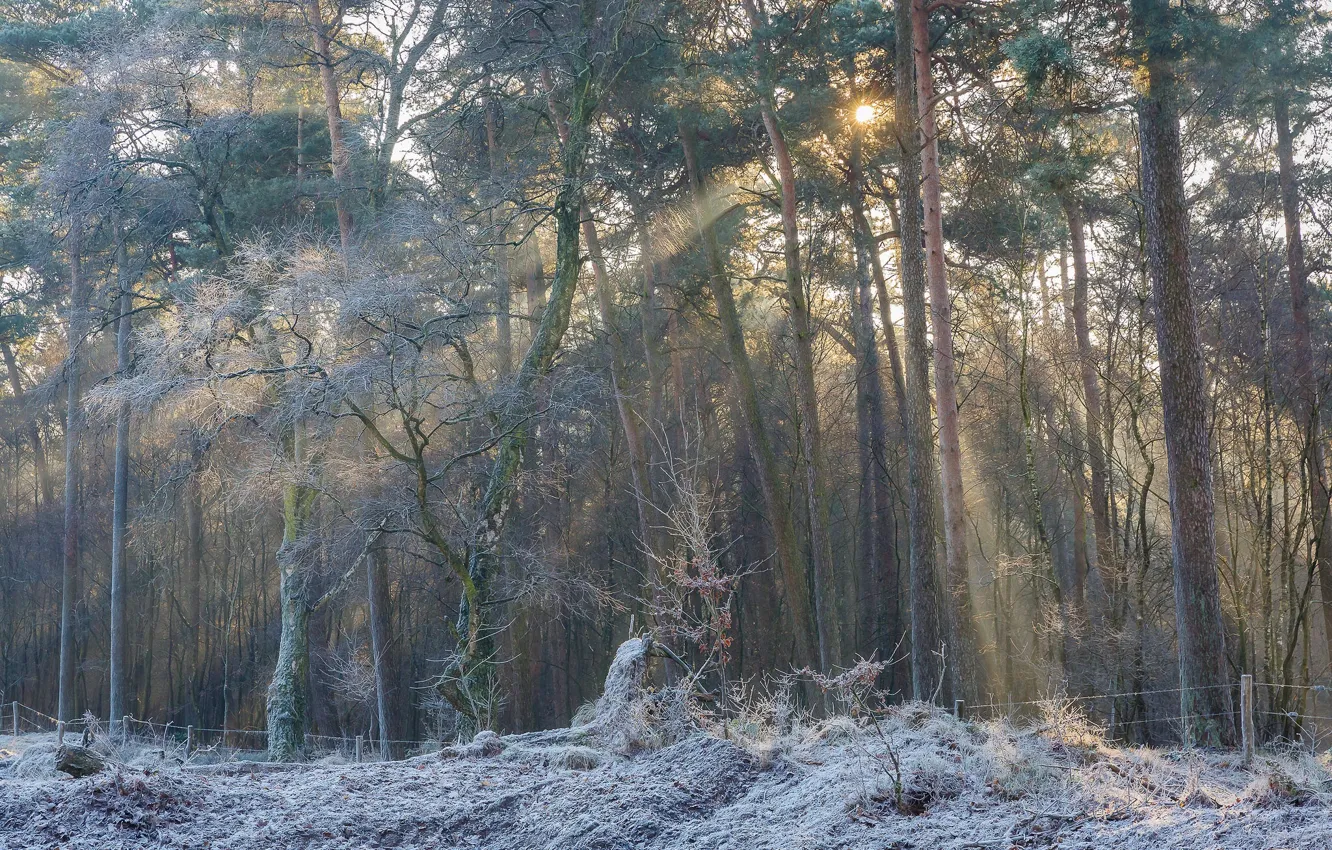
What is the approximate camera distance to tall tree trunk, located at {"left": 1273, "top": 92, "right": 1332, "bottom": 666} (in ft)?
60.4

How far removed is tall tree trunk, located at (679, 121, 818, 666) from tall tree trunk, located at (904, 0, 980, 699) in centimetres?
379

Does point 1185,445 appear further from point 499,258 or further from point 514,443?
point 499,258

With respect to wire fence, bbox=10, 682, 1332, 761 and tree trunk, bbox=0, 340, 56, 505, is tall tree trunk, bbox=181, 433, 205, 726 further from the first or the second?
wire fence, bbox=10, 682, 1332, 761

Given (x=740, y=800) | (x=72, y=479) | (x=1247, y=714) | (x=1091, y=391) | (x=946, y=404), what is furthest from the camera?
(x=72, y=479)

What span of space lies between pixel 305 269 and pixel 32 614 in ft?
73.4

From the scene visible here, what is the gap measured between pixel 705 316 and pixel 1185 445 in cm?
1196

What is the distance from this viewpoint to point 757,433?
61.9ft

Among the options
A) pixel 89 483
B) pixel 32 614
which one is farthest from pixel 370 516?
pixel 32 614

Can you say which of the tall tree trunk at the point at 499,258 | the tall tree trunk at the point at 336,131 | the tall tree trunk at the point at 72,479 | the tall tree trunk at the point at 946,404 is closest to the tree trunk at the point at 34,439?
the tall tree trunk at the point at 72,479

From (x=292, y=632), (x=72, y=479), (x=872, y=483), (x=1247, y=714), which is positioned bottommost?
(x=1247, y=714)

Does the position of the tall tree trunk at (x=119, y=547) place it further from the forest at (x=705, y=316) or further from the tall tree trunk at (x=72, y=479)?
the tall tree trunk at (x=72, y=479)

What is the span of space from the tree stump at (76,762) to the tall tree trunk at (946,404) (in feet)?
32.5

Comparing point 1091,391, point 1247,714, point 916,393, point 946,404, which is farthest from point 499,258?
point 1247,714

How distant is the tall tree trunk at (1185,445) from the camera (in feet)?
36.7
